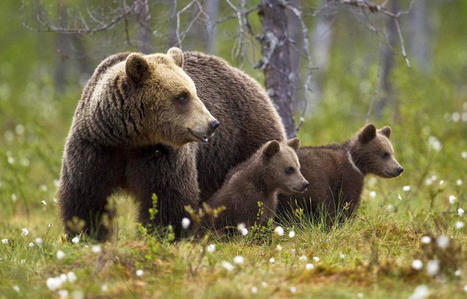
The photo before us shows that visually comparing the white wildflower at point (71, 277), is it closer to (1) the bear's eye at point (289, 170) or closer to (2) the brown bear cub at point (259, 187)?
(2) the brown bear cub at point (259, 187)

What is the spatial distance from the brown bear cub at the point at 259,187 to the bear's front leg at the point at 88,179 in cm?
91

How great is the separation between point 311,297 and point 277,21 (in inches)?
165

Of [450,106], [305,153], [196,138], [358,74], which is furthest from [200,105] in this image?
[358,74]

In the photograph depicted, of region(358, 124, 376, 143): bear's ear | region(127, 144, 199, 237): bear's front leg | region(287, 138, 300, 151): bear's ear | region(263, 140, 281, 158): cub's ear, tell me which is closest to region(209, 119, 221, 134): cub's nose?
region(127, 144, 199, 237): bear's front leg

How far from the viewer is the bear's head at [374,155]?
6531 millimetres

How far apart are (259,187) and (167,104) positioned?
50.4 inches

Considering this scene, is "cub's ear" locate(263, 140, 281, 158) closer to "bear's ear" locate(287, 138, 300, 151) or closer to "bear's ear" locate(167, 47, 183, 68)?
"bear's ear" locate(287, 138, 300, 151)

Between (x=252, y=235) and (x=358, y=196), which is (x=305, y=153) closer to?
(x=358, y=196)

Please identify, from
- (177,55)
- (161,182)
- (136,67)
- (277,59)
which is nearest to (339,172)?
(277,59)

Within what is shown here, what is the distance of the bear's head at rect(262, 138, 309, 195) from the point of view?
5.71 m

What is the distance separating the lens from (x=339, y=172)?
20.9ft

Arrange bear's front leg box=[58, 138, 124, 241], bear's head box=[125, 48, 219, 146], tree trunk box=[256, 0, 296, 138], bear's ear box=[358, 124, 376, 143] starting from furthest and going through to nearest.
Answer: tree trunk box=[256, 0, 296, 138], bear's ear box=[358, 124, 376, 143], bear's front leg box=[58, 138, 124, 241], bear's head box=[125, 48, 219, 146]

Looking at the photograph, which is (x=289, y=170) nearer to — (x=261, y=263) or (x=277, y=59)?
(x=261, y=263)

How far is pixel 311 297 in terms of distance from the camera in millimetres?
3676
